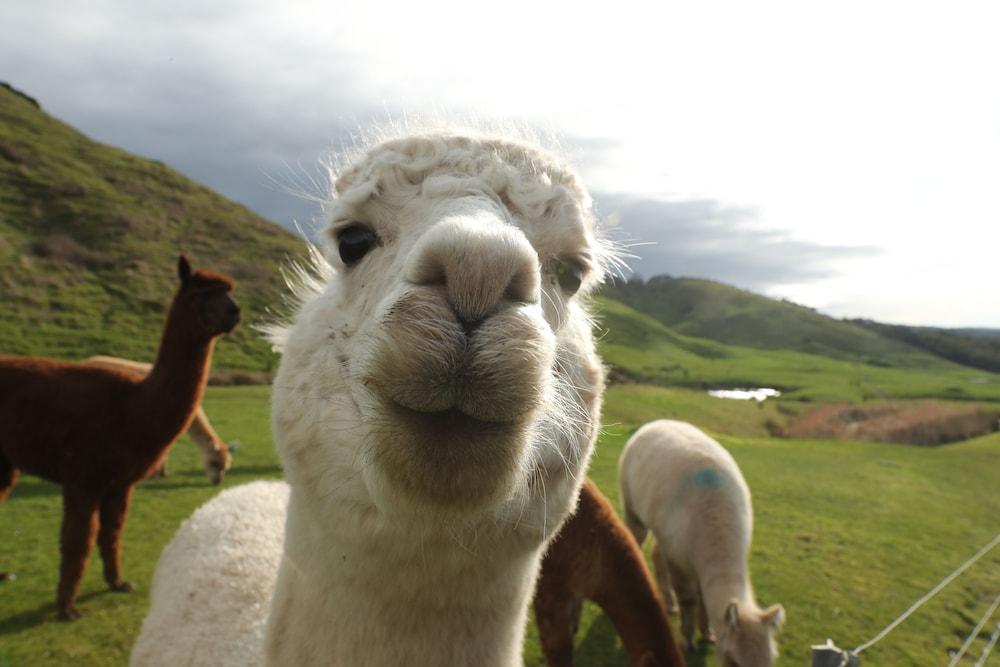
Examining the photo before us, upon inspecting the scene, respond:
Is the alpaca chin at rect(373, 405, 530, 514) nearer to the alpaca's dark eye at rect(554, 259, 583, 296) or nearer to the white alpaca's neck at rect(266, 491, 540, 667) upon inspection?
the white alpaca's neck at rect(266, 491, 540, 667)

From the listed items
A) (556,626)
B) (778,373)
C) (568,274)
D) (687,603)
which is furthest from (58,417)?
(778,373)

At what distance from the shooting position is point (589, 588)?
491 centimetres

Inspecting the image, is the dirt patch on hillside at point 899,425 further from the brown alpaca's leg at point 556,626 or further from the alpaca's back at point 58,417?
the alpaca's back at point 58,417

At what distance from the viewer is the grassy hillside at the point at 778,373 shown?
6103cm

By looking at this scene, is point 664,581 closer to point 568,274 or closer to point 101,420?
point 568,274

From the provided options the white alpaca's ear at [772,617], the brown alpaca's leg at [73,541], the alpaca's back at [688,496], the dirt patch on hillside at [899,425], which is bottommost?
the dirt patch on hillside at [899,425]

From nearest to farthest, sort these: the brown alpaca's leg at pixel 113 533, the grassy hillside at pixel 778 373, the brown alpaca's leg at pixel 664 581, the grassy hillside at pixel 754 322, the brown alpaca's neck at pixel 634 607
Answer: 1. the brown alpaca's neck at pixel 634 607
2. the brown alpaca's leg at pixel 113 533
3. the brown alpaca's leg at pixel 664 581
4. the grassy hillside at pixel 778 373
5. the grassy hillside at pixel 754 322

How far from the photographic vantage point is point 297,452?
1778mm

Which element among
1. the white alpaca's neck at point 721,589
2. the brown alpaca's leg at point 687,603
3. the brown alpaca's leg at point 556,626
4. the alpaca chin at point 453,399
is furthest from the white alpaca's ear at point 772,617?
the alpaca chin at point 453,399

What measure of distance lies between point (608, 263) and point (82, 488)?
6.30m

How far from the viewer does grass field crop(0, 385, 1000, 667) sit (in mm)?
6043

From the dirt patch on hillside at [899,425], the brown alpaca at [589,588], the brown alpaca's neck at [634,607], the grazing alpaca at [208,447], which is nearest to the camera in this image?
the brown alpaca's neck at [634,607]

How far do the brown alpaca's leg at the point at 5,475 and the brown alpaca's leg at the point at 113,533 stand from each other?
1.19 metres

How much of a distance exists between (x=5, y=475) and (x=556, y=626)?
22.2 feet
